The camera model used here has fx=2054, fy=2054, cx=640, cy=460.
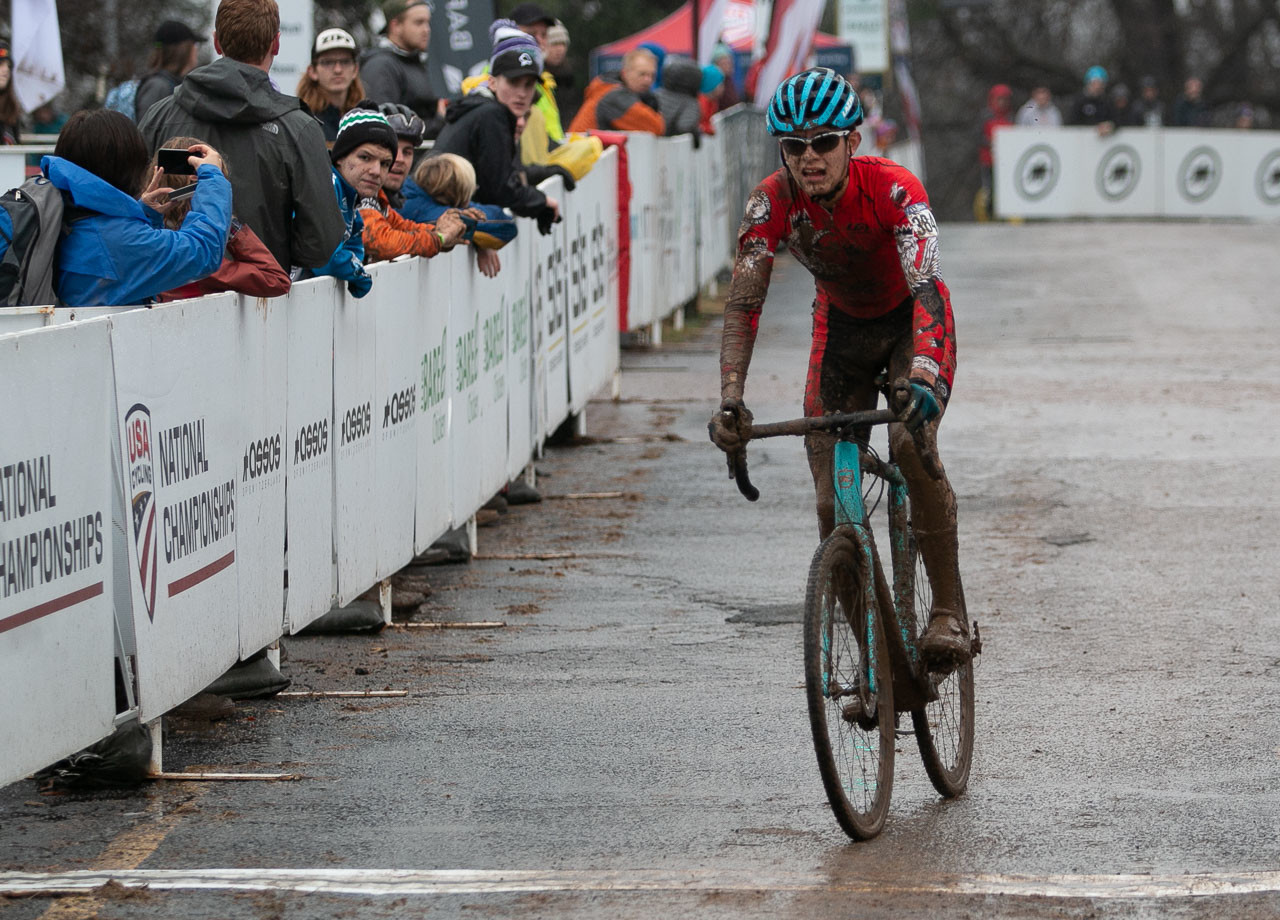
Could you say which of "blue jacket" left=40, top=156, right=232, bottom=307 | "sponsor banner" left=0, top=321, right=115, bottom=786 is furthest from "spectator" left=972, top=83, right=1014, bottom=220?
"sponsor banner" left=0, top=321, right=115, bottom=786

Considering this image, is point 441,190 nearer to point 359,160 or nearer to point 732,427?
point 359,160

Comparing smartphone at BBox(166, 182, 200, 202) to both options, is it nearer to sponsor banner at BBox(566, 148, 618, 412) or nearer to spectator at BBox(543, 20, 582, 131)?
sponsor banner at BBox(566, 148, 618, 412)

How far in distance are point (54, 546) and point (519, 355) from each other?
247 inches

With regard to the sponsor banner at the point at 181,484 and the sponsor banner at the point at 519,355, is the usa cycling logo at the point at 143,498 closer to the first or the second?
the sponsor banner at the point at 181,484

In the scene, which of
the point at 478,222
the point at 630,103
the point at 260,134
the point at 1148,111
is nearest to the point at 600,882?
the point at 260,134

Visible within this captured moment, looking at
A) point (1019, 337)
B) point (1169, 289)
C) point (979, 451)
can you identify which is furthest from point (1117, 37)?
point (979, 451)

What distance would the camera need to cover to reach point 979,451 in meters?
13.6

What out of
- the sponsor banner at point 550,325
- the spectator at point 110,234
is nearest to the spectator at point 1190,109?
the sponsor banner at point 550,325

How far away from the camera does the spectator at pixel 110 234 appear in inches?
257

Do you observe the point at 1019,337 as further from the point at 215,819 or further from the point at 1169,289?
the point at 215,819

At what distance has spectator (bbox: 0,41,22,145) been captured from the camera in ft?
43.4

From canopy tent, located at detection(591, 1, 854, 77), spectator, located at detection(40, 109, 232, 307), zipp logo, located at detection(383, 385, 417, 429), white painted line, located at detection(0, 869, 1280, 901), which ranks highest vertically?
canopy tent, located at detection(591, 1, 854, 77)

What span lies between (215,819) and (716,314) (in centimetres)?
1793

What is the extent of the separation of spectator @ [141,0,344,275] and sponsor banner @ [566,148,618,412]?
5.77 metres
